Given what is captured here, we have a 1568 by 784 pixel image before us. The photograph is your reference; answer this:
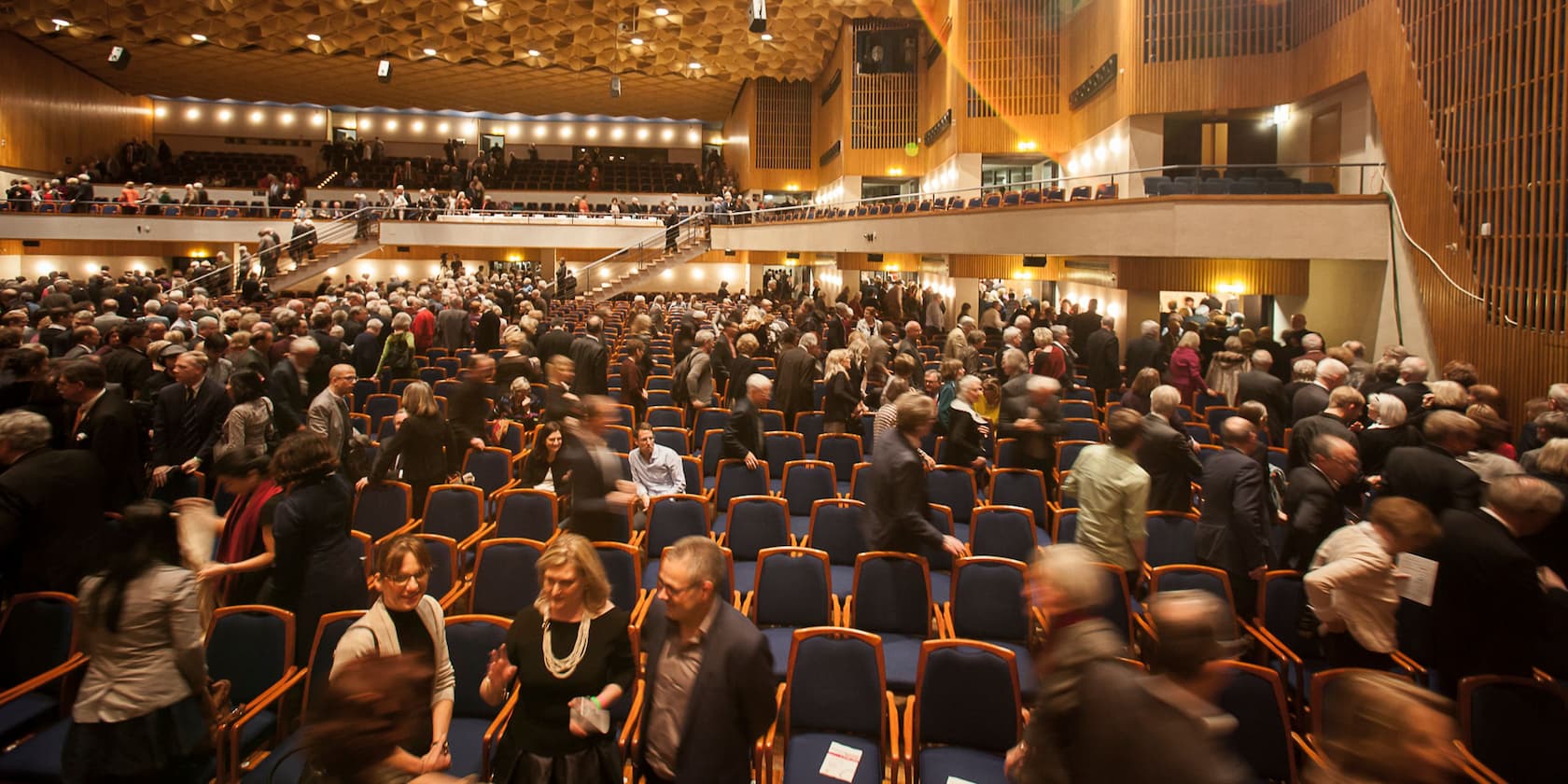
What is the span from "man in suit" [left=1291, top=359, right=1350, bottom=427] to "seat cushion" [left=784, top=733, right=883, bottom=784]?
4399 millimetres

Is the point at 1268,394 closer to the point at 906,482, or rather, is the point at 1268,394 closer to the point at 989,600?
the point at 989,600

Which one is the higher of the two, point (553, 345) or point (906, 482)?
point (553, 345)

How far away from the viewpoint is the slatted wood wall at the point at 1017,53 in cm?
1852

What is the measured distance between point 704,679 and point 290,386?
4.64 metres

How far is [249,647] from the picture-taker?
3.58 metres

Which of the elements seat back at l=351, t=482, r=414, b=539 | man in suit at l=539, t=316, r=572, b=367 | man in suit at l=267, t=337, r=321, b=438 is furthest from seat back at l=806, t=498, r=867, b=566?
man in suit at l=539, t=316, r=572, b=367

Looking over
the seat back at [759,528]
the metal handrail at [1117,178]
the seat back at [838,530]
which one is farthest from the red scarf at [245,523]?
the metal handrail at [1117,178]

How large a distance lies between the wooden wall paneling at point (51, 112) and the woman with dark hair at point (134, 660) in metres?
26.1

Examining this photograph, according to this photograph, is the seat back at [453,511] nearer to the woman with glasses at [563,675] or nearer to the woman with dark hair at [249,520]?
the woman with dark hair at [249,520]

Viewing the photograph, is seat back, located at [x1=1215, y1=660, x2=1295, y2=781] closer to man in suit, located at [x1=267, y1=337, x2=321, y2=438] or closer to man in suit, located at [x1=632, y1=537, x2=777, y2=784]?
man in suit, located at [x1=632, y1=537, x2=777, y2=784]

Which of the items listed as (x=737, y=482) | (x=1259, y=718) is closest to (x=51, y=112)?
(x=737, y=482)

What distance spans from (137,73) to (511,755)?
33.1m

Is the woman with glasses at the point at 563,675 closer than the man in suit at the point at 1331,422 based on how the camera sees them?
Yes

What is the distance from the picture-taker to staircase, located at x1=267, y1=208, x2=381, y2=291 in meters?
21.3
